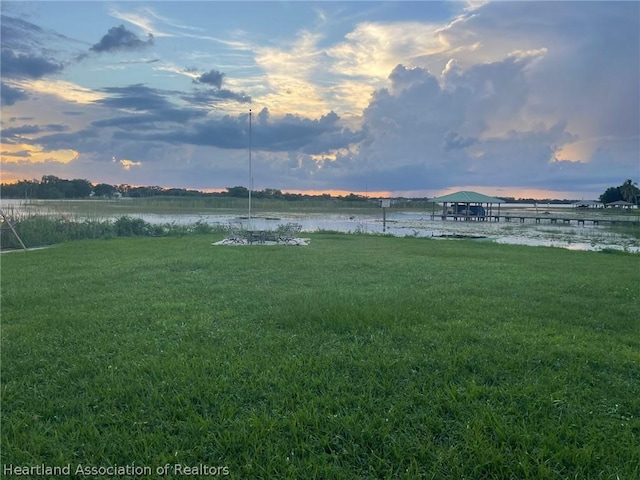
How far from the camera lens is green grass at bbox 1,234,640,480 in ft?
8.09

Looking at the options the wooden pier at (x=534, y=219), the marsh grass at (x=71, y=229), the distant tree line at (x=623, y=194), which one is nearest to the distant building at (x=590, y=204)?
→ the distant tree line at (x=623, y=194)

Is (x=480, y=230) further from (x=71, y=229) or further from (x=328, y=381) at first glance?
(x=328, y=381)

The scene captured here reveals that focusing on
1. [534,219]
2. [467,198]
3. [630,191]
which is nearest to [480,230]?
[467,198]

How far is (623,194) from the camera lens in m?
76.6

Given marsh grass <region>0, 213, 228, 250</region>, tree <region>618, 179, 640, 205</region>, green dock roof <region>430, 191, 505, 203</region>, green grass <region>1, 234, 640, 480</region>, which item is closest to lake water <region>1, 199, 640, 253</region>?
marsh grass <region>0, 213, 228, 250</region>

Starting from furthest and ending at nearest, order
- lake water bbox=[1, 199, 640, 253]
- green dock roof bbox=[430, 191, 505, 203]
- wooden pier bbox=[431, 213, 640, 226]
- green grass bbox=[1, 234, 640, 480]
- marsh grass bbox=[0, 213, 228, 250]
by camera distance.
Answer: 1. wooden pier bbox=[431, 213, 640, 226]
2. green dock roof bbox=[430, 191, 505, 203]
3. lake water bbox=[1, 199, 640, 253]
4. marsh grass bbox=[0, 213, 228, 250]
5. green grass bbox=[1, 234, 640, 480]

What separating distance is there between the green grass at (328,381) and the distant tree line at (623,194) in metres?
82.2

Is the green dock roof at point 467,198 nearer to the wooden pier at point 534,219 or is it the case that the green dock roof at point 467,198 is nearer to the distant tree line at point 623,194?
the wooden pier at point 534,219

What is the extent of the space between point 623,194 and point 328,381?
90.5m

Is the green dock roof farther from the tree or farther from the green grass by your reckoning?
the tree

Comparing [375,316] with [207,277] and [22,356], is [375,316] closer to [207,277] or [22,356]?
[22,356]

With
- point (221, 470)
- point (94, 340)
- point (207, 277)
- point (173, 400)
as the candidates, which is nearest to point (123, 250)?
point (207, 277)

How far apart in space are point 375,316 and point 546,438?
252 centimetres

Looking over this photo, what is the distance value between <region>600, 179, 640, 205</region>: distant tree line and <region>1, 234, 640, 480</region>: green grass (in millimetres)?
82194
